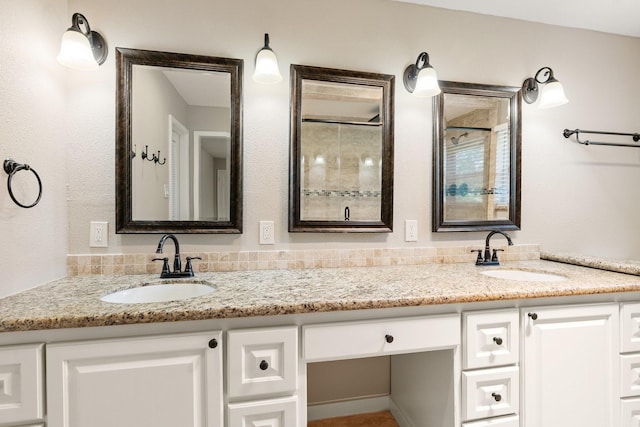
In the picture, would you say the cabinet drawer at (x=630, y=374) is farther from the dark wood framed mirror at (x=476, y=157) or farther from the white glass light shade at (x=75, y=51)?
the white glass light shade at (x=75, y=51)

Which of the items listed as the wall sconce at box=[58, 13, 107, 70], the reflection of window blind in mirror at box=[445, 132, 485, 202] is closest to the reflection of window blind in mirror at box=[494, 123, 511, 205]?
the reflection of window blind in mirror at box=[445, 132, 485, 202]

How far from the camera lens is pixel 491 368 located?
126 centimetres

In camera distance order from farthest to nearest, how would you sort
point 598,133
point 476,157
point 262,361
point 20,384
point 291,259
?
point 598,133 → point 476,157 → point 291,259 → point 262,361 → point 20,384

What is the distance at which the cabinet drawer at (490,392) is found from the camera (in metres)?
1.23

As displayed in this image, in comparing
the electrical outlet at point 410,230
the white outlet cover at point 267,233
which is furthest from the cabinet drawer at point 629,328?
the white outlet cover at point 267,233

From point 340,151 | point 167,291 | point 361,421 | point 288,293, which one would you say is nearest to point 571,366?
point 361,421

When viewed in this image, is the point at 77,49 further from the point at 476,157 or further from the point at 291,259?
the point at 476,157

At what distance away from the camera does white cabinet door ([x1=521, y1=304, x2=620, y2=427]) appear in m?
1.28

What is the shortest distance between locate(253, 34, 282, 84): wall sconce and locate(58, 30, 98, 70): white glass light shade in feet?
2.25

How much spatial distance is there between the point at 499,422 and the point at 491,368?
8.4 inches

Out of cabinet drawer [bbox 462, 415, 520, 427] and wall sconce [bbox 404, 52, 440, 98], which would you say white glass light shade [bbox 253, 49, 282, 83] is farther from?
cabinet drawer [bbox 462, 415, 520, 427]

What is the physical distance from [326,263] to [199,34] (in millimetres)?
1325

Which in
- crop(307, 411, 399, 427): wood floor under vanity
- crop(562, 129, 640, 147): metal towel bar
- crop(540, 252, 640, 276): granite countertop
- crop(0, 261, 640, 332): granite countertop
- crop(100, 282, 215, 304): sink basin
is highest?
crop(562, 129, 640, 147): metal towel bar

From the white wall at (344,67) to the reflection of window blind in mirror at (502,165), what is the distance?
15cm
